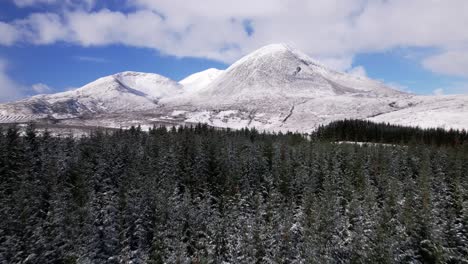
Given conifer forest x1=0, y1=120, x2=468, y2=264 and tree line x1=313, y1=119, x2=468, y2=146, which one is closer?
conifer forest x1=0, y1=120, x2=468, y2=264

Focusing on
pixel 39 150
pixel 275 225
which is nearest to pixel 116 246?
pixel 275 225

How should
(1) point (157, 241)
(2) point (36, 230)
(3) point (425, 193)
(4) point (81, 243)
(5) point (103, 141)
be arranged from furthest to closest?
(5) point (103, 141) < (3) point (425, 193) < (1) point (157, 241) < (4) point (81, 243) < (2) point (36, 230)

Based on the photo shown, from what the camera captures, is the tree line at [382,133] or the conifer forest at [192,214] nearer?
the conifer forest at [192,214]

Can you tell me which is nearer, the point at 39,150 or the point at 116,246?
the point at 116,246

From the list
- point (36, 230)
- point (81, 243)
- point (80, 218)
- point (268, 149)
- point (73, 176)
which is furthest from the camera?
point (268, 149)

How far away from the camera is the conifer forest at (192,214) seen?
31406mm

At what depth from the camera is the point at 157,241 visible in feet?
107

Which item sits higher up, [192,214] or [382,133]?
[382,133]

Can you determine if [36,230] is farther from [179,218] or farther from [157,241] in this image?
[179,218]

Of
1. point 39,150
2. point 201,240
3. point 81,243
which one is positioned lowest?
point 201,240

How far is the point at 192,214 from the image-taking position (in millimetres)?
40656

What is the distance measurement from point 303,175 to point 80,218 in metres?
39.8

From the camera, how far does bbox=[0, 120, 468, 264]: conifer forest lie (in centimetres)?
3141

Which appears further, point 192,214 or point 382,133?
point 382,133
